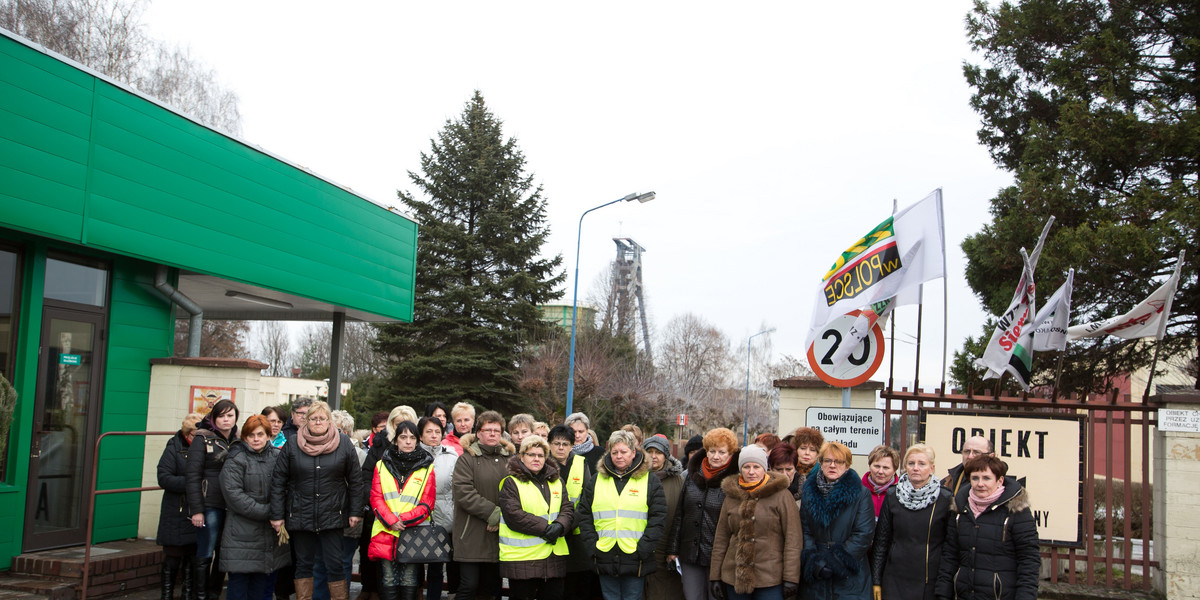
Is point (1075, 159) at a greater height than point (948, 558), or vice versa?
point (1075, 159)

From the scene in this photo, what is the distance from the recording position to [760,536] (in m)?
5.85

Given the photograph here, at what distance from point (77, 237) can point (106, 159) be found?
97 centimetres

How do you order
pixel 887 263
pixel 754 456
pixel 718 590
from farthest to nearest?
pixel 887 263 < pixel 718 590 < pixel 754 456

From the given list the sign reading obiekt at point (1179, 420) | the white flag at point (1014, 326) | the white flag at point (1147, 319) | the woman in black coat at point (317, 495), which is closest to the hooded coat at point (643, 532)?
the woman in black coat at point (317, 495)

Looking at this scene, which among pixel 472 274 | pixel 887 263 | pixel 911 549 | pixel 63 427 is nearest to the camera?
pixel 911 549

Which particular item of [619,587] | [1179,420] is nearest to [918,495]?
[619,587]

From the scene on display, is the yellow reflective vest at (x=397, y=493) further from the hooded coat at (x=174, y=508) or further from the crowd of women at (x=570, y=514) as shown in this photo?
the hooded coat at (x=174, y=508)

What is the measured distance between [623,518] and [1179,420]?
5.64 meters

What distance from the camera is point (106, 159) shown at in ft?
29.2

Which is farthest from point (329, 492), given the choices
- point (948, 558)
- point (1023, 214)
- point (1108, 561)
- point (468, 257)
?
point (468, 257)

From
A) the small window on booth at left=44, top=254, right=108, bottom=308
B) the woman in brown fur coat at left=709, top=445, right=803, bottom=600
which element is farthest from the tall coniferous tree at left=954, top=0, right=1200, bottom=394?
the small window on booth at left=44, top=254, right=108, bottom=308

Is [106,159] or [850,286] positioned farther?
[106,159]

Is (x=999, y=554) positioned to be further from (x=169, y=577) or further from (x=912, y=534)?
(x=169, y=577)

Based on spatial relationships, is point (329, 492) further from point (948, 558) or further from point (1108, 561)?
point (1108, 561)
